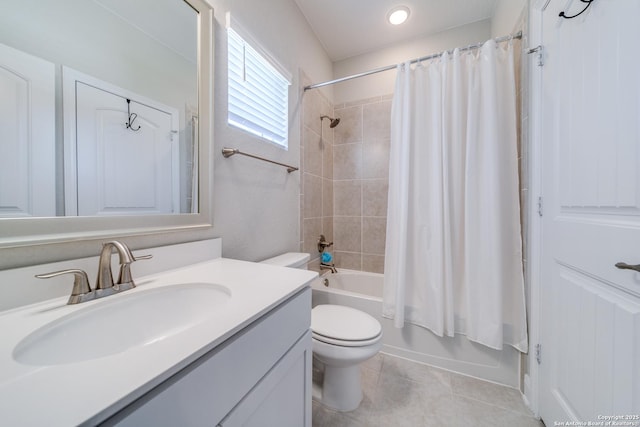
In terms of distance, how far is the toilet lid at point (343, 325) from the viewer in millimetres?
1088

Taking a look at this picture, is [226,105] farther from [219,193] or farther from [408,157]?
[408,157]

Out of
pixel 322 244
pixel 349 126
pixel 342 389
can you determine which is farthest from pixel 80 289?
pixel 349 126

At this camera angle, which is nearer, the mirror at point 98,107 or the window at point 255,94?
the mirror at point 98,107

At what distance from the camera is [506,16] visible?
1468 mm

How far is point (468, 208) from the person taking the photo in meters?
1.31

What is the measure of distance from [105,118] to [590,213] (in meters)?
1.68

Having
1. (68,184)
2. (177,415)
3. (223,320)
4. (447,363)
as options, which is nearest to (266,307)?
(223,320)

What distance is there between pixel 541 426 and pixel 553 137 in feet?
4.33

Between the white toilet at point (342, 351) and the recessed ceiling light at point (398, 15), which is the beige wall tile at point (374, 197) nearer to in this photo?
the white toilet at point (342, 351)

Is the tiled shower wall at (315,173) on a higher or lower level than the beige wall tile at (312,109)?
lower

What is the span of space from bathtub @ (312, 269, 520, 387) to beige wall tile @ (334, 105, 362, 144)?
1432 millimetres

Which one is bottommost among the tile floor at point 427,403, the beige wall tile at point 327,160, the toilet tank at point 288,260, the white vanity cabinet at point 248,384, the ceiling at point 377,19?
the tile floor at point 427,403

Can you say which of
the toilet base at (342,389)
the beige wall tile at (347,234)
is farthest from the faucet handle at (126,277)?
the beige wall tile at (347,234)

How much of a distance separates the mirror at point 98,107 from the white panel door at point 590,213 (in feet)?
4.86
